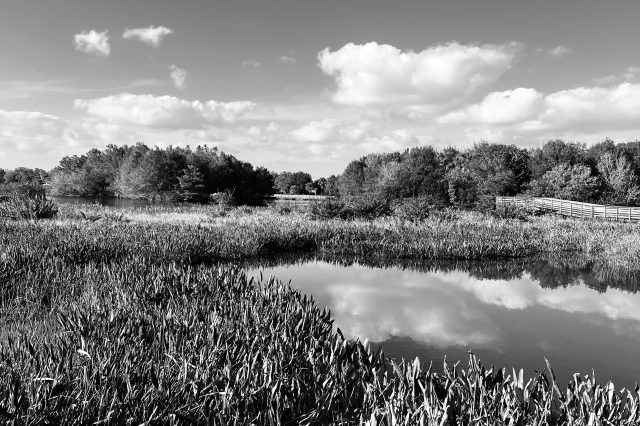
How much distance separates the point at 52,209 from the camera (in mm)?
22547

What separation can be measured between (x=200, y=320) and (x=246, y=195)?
164 feet

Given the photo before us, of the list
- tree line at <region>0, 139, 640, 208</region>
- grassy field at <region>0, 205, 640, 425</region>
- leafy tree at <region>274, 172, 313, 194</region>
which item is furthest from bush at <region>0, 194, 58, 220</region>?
leafy tree at <region>274, 172, 313, 194</region>

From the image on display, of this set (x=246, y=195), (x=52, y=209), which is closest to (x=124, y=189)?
(x=246, y=195)

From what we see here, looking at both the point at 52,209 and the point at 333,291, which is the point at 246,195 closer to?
the point at 52,209

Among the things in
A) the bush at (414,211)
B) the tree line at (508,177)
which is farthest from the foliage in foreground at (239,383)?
the tree line at (508,177)

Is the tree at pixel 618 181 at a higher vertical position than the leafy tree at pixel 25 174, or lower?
lower

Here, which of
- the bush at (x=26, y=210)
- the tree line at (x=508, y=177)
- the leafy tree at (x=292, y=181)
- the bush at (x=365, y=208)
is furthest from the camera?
the leafy tree at (x=292, y=181)

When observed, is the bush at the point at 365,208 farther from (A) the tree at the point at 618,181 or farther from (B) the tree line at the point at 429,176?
(A) the tree at the point at 618,181

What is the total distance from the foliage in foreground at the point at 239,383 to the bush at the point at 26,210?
16.6 metres

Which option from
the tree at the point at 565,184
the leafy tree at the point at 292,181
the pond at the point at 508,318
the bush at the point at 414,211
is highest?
the leafy tree at the point at 292,181

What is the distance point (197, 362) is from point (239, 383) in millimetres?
647

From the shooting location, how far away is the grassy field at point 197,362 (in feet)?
10.6

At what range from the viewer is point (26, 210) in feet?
68.4

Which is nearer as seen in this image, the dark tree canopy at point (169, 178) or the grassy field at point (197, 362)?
the grassy field at point (197, 362)
